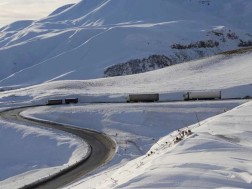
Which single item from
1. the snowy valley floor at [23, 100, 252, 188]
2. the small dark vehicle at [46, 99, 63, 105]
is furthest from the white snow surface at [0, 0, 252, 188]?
the small dark vehicle at [46, 99, 63, 105]

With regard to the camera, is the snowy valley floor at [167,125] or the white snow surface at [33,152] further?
the white snow surface at [33,152]

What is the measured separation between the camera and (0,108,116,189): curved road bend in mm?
28300

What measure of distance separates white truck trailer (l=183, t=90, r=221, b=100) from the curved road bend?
14.8 m

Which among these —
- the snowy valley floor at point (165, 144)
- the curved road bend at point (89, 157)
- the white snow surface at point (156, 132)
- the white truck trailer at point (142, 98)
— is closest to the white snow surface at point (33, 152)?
the white snow surface at point (156, 132)

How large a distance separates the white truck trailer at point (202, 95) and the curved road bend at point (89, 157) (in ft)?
48.5

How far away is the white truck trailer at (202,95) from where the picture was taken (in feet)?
177

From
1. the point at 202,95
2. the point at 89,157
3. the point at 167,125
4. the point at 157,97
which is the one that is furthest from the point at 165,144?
the point at 157,97

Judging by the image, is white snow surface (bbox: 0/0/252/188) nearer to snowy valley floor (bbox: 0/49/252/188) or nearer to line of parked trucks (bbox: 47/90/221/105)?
snowy valley floor (bbox: 0/49/252/188)

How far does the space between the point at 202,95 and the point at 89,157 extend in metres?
23.2

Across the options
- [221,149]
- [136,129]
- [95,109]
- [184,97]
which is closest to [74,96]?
Result: [95,109]

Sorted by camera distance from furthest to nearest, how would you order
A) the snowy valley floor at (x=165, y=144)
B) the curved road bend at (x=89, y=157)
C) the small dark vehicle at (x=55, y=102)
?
the small dark vehicle at (x=55, y=102) < the curved road bend at (x=89, y=157) < the snowy valley floor at (x=165, y=144)

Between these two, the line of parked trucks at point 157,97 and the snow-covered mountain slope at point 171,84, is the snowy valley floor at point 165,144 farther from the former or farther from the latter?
the snow-covered mountain slope at point 171,84

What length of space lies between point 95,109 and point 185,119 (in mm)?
11380

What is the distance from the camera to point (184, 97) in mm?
56094
